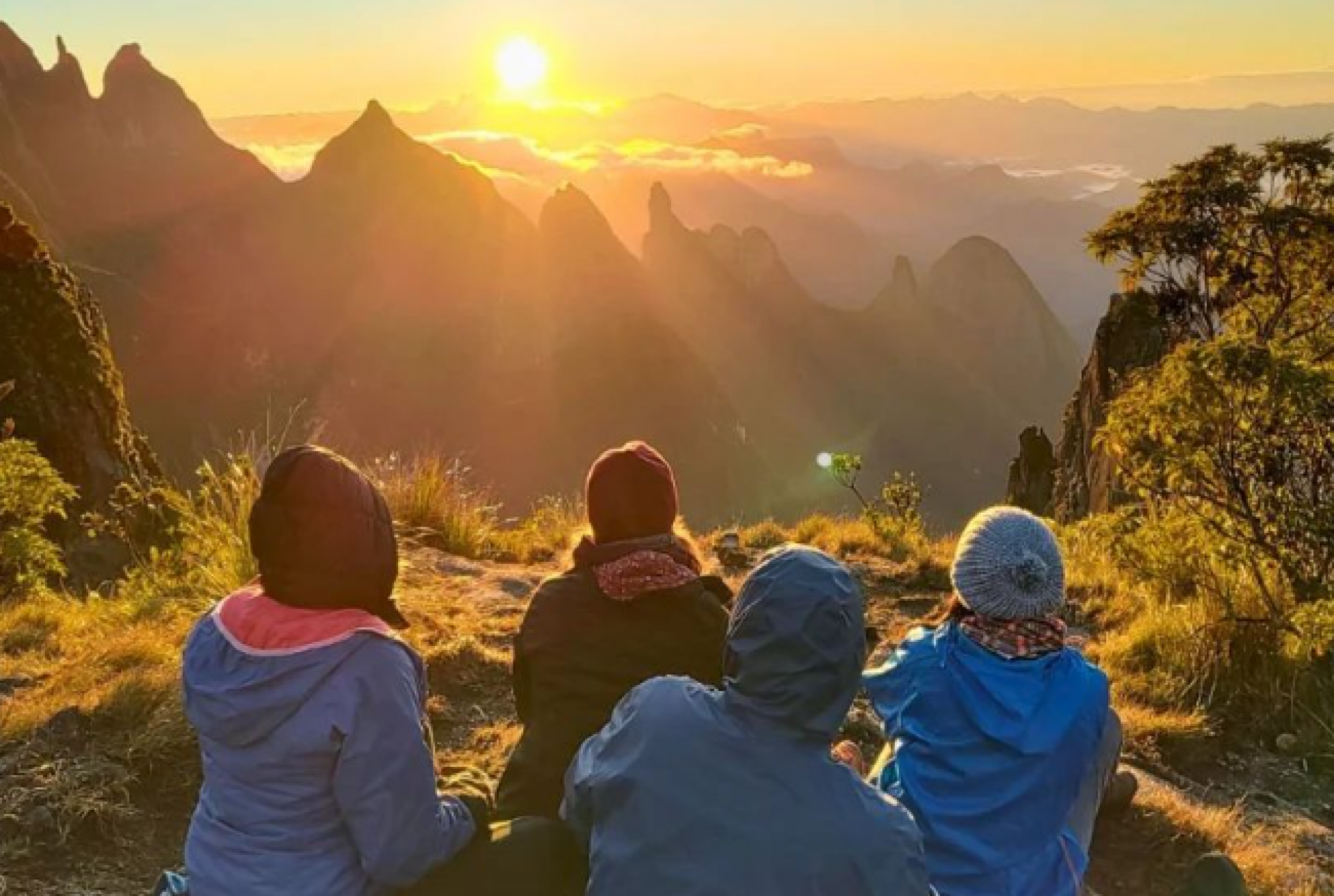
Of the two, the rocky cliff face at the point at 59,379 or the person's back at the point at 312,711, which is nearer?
the person's back at the point at 312,711

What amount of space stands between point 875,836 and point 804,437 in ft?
397

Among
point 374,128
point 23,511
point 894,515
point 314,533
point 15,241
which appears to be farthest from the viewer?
point 374,128

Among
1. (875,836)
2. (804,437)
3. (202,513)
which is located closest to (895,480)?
(202,513)

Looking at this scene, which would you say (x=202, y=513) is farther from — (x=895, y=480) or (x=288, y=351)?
(x=288, y=351)

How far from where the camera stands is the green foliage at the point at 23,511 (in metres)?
7.58

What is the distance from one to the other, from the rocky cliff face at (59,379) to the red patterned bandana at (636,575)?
11.8 metres

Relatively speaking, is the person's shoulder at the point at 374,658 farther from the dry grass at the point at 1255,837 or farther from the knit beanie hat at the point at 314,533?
the dry grass at the point at 1255,837

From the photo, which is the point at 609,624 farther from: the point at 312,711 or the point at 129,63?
the point at 129,63

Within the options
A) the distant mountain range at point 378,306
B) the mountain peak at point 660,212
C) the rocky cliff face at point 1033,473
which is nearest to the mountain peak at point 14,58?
the distant mountain range at point 378,306

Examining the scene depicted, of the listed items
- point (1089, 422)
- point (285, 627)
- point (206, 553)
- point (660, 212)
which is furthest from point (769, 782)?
point (660, 212)

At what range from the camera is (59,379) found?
14352mm

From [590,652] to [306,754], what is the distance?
972 millimetres

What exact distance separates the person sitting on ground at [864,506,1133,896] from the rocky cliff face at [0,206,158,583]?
1249 cm

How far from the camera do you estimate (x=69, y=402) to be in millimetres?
14188
